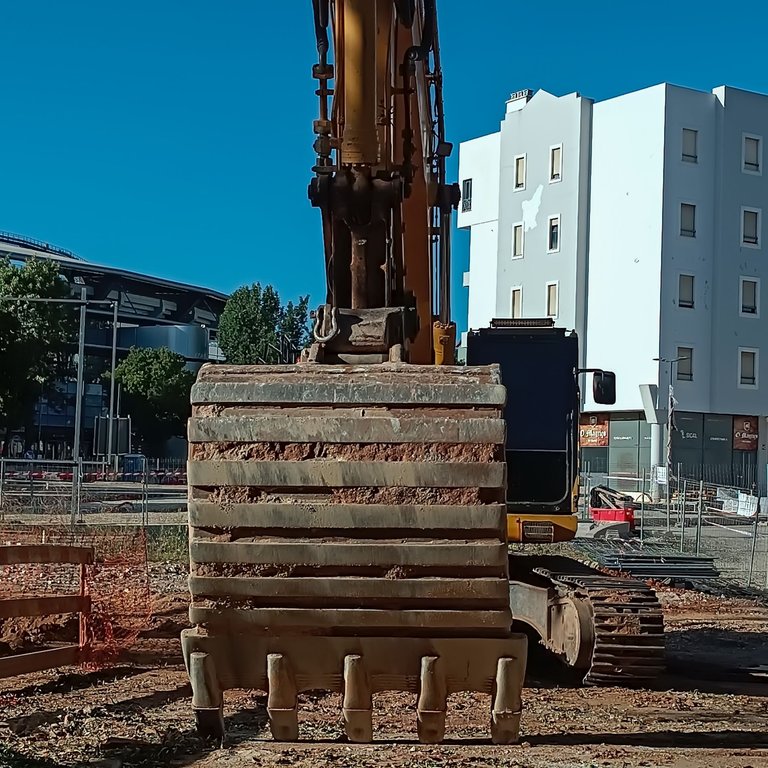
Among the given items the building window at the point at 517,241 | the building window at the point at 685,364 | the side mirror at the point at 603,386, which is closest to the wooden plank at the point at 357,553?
the side mirror at the point at 603,386

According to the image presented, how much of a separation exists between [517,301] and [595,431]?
7012 millimetres

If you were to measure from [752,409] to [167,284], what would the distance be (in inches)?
2286

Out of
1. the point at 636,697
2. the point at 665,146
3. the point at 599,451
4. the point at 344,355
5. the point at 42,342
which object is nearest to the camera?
the point at 344,355

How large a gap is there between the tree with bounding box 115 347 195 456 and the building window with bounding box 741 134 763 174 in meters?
36.3

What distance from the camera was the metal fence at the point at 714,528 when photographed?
21483 mm

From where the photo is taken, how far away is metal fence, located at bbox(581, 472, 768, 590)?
21.5 m

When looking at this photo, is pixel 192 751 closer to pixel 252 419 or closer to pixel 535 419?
pixel 252 419

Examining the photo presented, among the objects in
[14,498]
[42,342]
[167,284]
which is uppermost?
[167,284]

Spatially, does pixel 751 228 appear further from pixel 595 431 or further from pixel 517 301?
pixel 595 431

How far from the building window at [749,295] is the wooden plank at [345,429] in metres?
47.8

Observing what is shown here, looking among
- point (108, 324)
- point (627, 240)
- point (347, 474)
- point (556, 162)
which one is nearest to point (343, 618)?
point (347, 474)

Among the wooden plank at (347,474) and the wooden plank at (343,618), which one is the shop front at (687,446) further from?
the wooden plank at (347,474)

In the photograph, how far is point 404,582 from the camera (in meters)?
5.68

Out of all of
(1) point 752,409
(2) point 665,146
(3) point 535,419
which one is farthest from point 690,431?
(3) point 535,419
